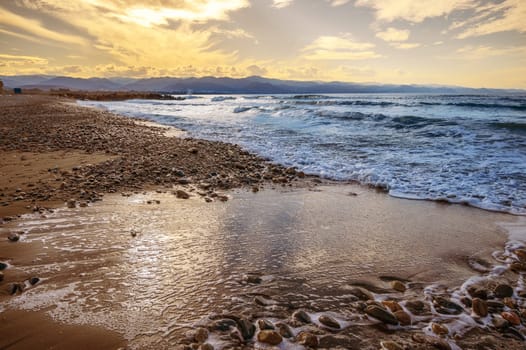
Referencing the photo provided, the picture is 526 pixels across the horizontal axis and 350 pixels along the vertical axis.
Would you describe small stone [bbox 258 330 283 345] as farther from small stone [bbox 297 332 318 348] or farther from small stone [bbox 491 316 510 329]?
small stone [bbox 491 316 510 329]

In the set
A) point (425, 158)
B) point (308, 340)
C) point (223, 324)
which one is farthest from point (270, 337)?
point (425, 158)

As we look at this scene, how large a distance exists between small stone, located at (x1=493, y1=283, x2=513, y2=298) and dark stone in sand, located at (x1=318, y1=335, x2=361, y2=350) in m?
1.53

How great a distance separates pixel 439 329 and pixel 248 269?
5.42ft

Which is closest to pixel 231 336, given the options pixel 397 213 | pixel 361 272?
pixel 361 272

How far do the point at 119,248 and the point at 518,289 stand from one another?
4.01 metres

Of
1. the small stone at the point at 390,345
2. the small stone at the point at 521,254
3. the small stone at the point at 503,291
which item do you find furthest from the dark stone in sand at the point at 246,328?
the small stone at the point at 521,254

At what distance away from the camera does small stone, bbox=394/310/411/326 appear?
2.22 meters

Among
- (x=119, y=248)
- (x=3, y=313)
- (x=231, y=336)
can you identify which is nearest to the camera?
(x=231, y=336)

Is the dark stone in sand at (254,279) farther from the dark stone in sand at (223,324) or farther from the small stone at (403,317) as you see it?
the small stone at (403,317)

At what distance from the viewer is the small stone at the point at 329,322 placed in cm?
214

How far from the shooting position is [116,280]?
8.66ft

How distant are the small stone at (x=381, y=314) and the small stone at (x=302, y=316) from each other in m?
0.48

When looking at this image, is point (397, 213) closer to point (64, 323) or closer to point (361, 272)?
point (361, 272)

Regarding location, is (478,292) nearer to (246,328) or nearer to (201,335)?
(246,328)
